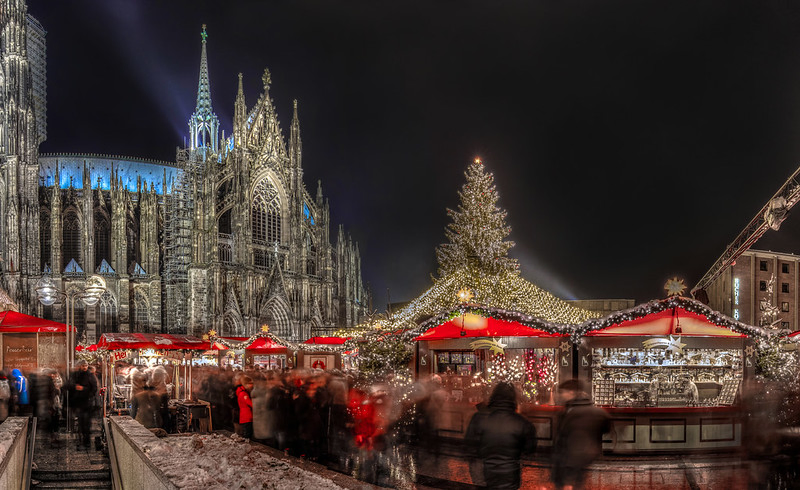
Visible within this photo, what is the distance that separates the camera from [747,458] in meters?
10.1

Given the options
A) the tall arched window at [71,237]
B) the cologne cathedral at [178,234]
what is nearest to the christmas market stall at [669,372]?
the cologne cathedral at [178,234]

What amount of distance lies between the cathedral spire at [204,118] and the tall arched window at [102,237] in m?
14.0

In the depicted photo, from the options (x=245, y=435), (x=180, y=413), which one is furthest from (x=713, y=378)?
(x=180, y=413)

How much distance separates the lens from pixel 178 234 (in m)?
51.2

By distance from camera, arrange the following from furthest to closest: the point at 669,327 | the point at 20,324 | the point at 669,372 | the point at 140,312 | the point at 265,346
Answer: the point at 140,312, the point at 265,346, the point at 20,324, the point at 669,372, the point at 669,327

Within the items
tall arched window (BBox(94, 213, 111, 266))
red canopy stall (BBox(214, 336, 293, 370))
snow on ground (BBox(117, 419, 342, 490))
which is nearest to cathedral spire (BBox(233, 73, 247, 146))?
tall arched window (BBox(94, 213, 111, 266))

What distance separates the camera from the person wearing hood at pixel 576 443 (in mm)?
6891

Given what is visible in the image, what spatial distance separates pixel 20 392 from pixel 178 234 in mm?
35134

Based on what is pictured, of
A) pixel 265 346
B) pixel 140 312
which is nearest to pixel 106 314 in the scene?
pixel 140 312

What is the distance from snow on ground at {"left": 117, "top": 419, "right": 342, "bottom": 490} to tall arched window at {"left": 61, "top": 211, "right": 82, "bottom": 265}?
5201 cm

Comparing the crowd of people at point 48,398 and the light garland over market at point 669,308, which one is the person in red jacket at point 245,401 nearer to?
the crowd of people at point 48,398

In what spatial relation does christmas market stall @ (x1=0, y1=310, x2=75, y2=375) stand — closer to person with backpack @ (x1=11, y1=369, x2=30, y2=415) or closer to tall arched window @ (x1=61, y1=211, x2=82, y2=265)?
person with backpack @ (x1=11, y1=369, x2=30, y2=415)

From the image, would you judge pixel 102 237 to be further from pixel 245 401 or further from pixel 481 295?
pixel 245 401

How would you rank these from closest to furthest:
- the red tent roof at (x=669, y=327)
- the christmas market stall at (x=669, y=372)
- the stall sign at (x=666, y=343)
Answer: the christmas market stall at (x=669, y=372)
the red tent roof at (x=669, y=327)
the stall sign at (x=666, y=343)
